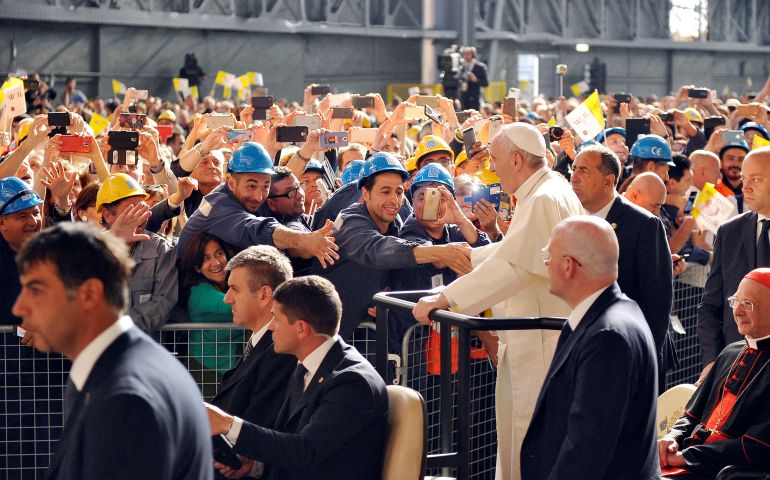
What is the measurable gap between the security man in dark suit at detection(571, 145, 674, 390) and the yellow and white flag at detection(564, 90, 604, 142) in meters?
4.48

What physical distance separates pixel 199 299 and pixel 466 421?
200 centimetres

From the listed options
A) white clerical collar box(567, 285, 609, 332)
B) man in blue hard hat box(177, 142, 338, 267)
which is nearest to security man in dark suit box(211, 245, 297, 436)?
man in blue hard hat box(177, 142, 338, 267)

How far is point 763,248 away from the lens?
6.19m

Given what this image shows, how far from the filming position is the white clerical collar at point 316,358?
434 cm

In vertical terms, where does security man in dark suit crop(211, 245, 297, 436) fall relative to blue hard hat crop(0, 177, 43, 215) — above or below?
below

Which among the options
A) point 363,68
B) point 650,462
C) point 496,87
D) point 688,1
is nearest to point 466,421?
point 650,462

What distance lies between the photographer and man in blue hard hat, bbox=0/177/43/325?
5906mm

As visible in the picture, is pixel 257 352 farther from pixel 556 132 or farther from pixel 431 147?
pixel 556 132

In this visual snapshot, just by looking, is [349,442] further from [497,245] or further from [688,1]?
[688,1]

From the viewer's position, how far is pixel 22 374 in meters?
5.72

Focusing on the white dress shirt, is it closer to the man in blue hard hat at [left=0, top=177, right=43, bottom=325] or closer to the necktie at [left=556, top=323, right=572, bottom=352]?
the necktie at [left=556, top=323, right=572, bottom=352]

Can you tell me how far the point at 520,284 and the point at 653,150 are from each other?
4.30 m

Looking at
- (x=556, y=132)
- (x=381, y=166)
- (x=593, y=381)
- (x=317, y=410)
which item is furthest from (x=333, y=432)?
(x=556, y=132)

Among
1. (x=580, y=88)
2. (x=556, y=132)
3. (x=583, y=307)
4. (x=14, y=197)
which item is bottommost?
(x=583, y=307)
